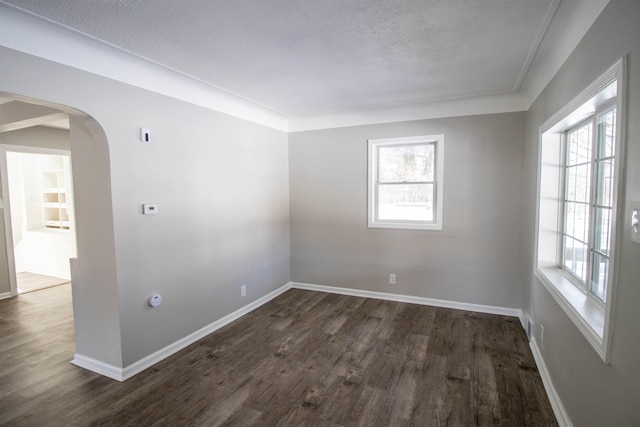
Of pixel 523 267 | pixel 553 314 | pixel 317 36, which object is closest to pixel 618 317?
pixel 553 314

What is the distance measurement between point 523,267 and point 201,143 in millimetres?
3813

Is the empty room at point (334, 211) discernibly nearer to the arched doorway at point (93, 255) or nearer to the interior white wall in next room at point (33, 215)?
the arched doorway at point (93, 255)

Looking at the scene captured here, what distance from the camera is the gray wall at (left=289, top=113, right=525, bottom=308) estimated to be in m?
3.62

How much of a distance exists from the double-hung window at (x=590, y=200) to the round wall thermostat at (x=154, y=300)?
123 inches

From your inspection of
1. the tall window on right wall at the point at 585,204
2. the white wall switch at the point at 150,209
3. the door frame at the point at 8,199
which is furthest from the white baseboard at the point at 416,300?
the door frame at the point at 8,199

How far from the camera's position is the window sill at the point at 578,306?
1524 millimetres

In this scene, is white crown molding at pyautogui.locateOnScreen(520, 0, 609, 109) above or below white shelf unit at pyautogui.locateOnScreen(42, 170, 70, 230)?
above

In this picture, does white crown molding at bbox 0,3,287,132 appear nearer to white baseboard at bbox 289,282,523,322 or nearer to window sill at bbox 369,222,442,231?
window sill at bbox 369,222,442,231

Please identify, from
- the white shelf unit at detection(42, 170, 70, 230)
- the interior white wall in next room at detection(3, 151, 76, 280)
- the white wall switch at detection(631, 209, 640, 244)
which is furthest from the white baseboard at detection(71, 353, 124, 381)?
the white shelf unit at detection(42, 170, 70, 230)

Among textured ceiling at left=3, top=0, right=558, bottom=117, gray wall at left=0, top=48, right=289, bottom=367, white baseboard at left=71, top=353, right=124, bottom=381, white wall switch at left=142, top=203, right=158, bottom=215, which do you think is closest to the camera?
textured ceiling at left=3, top=0, right=558, bottom=117

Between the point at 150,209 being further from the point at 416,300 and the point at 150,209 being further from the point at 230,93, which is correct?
the point at 416,300

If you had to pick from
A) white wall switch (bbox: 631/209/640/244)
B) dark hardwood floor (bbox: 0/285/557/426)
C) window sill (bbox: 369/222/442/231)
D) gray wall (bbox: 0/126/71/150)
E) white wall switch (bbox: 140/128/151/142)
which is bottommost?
dark hardwood floor (bbox: 0/285/557/426)

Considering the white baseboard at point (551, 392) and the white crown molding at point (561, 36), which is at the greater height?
the white crown molding at point (561, 36)

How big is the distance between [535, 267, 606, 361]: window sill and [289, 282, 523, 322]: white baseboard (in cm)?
126
